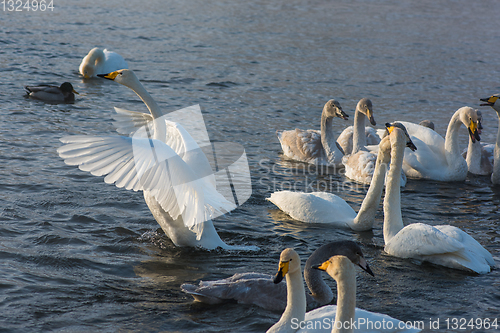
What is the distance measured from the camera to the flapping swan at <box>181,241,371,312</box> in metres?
5.21

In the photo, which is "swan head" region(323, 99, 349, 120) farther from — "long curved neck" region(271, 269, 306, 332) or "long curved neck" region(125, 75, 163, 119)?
"long curved neck" region(271, 269, 306, 332)

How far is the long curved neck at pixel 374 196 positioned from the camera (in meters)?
7.20

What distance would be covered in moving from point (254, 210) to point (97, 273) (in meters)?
2.81

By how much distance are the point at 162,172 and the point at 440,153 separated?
6092mm

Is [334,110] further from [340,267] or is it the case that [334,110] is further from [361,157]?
[340,267]

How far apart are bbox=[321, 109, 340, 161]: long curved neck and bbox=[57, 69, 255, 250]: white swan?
4199 mm

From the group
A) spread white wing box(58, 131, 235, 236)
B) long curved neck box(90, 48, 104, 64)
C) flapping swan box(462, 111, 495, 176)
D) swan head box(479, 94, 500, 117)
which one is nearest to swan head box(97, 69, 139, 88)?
spread white wing box(58, 131, 235, 236)

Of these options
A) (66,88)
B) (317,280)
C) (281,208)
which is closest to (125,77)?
(281,208)

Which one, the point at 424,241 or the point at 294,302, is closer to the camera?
the point at 294,302

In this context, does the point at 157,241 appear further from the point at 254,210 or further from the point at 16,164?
the point at 16,164

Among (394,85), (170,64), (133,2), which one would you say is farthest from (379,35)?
(133,2)

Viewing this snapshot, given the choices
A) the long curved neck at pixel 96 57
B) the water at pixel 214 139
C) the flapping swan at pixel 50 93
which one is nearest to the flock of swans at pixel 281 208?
the water at pixel 214 139

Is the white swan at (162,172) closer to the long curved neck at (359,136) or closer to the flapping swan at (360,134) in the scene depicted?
the flapping swan at (360,134)

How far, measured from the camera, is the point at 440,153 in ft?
32.6
